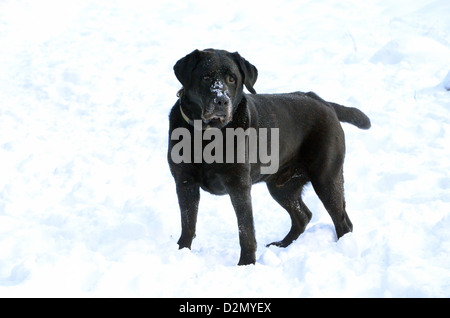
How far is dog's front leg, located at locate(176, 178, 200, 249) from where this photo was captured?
4336 millimetres

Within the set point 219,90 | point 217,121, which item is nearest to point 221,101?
point 219,90

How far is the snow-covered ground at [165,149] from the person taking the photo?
345 cm

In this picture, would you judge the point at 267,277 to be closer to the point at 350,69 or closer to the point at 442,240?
the point at 442,240

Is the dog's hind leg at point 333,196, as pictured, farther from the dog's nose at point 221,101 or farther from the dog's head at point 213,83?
the dog's nose at point 221,101

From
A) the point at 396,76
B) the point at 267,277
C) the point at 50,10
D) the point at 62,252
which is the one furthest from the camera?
the point at 50,10

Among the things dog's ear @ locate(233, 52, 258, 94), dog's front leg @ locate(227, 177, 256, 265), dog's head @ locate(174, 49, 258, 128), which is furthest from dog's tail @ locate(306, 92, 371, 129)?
dog's front leg @ locate(227, 177, 256, 265)

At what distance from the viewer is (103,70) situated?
9.47m

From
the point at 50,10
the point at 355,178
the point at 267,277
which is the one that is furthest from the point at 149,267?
the point at 50,10

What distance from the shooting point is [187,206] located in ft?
14.6

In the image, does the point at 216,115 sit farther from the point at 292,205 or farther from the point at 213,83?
the point at 292,205

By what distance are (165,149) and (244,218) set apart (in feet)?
9.74

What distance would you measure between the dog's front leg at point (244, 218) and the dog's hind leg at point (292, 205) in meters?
0.93

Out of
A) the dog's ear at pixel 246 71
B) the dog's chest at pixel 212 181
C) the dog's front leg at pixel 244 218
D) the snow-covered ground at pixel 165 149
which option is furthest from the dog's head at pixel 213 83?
the snow-covered ground at pixel 165 149

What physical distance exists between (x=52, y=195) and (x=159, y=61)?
15.1 feet
